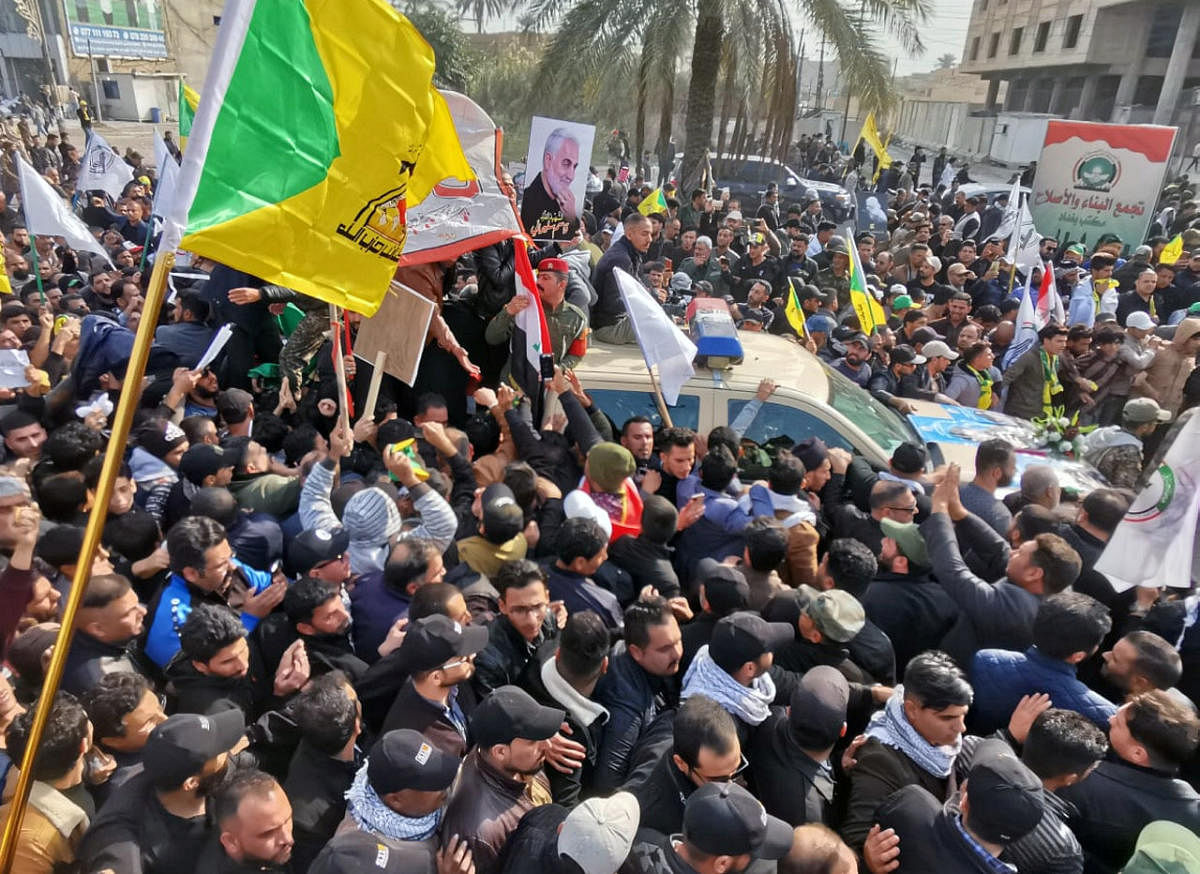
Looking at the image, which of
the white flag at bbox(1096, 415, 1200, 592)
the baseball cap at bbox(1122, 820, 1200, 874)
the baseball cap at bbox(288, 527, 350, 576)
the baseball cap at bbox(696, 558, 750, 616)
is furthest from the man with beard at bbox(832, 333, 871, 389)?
the baseball cap at bbox(1122, 820, 1200, 874)

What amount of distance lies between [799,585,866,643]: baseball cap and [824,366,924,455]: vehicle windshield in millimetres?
2013

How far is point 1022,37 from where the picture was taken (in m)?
39.8

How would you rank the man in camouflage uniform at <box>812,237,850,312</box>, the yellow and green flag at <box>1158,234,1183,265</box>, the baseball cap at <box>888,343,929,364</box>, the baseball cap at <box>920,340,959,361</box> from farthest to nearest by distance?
the yellow and green flag at <box>1158,234,1183,265</box>, the man in camouflage uniform at <box>812,237,850,312</box>, the baseball cap at <box>920,340,959,361</box>, the baseball cap at <box>888,343,929,364</box>

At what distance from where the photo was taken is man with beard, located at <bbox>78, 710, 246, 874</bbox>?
211cm

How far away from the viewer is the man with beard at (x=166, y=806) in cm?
211

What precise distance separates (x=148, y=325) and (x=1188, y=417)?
143 inches

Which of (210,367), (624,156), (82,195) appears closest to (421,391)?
(210,367)

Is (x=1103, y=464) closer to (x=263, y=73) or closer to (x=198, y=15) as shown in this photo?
(x=263, y=73)

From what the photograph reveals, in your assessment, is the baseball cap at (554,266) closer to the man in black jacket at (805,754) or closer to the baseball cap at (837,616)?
the baseball cap at (837,616)

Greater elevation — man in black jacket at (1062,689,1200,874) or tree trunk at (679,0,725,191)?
tree trunk at (679,0,725,191)

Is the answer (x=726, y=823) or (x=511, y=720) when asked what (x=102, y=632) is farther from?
(x=726, y=823)

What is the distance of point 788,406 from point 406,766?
318 cm

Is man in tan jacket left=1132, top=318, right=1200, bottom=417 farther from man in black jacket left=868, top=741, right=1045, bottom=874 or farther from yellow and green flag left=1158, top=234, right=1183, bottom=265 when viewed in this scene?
man in black jacket left=868, top=741, right=1045, bottom=874

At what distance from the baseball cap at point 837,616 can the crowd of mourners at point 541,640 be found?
1 centimetres
